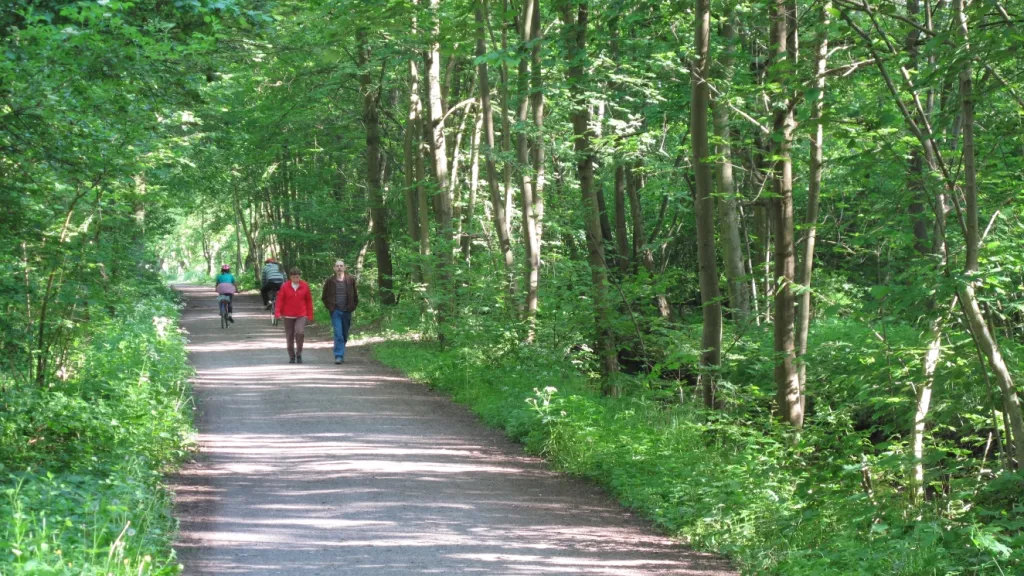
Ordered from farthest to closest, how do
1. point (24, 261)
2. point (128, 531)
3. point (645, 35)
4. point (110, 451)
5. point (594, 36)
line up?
1. point (645, 35)
2. point (594, 36)
3. point (24, 261)
4. point (110, 451)
5. point (128, 531)

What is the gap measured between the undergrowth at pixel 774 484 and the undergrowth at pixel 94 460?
12.3 ft

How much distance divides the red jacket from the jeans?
1.87ft

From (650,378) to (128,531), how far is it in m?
6.05

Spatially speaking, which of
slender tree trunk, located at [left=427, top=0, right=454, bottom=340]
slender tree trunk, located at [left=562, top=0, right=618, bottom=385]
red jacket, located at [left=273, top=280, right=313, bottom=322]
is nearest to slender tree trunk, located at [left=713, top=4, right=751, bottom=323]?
slender tree trunk, located at [left=562, top=0, right=618, bottom=385]

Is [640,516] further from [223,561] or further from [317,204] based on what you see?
[317,204]

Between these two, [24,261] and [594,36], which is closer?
[24,261]

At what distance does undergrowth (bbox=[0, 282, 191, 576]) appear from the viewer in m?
5.35

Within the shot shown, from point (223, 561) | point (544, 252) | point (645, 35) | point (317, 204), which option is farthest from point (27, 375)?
point (317, 204)

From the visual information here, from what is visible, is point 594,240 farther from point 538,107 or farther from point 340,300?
Answer: point 340,300

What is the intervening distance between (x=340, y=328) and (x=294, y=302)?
3.26 feet

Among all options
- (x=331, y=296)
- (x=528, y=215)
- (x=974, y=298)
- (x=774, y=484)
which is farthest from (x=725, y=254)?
(x=331, y=296)

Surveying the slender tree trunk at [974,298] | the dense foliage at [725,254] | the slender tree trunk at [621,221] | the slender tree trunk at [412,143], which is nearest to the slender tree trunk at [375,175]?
the slender tree trunk at [412,143]

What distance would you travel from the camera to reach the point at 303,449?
33.3ft

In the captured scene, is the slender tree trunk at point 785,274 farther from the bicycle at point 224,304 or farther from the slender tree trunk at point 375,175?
the bicycle at point 224,304
